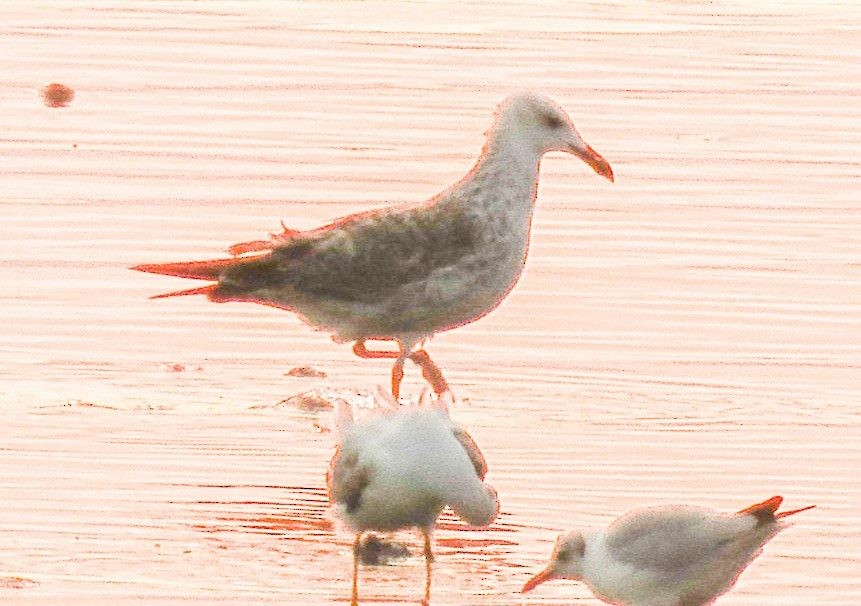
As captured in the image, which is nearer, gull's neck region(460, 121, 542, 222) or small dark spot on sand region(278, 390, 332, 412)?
small dark spot on sand region(278, 390, 332, 412)

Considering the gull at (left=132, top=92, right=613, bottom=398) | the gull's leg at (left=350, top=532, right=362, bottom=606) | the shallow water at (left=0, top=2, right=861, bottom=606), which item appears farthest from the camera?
the gull at (left=132, top=92, right=613, bottom=398)

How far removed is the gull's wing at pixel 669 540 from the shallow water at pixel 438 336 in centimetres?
42

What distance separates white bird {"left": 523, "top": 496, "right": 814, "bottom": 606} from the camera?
873cm

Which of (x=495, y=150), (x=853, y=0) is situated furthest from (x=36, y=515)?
(x=853, y=0)

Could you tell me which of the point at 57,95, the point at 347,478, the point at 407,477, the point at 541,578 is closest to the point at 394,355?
the point at 347,478

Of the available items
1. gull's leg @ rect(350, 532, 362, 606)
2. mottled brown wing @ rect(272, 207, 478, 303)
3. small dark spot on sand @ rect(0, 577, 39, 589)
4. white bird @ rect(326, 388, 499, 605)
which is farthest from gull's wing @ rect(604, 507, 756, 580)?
mottled brown wing @ rect(272, 207, 478, 303)

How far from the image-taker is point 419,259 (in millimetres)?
11555

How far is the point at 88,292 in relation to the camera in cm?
1295

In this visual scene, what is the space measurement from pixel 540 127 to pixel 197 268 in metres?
1.59

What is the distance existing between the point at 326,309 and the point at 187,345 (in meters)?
0.90

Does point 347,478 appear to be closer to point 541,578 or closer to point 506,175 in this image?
point 541,578

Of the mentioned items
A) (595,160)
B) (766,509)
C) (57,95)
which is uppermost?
(595,160)

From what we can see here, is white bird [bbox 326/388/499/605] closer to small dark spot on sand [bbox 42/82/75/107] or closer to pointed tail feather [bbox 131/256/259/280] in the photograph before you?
pointed tail feather [bbox 131/256/259/280]

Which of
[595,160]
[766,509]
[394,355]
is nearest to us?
[766,509]
